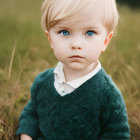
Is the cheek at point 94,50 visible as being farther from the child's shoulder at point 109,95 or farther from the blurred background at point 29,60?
the blurred background at point 29,60

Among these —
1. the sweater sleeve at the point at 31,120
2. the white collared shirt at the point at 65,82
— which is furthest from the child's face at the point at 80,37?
the sweater sleeve at the point at 31,120

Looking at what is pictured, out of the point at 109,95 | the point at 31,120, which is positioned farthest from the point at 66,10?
the point at 31,120

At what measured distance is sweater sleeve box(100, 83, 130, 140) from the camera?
1.71 meters

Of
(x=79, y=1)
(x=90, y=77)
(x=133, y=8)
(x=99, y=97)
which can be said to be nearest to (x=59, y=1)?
(x=79, y=1)

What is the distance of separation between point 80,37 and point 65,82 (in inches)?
14.4

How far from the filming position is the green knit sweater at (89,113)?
172 centimetres

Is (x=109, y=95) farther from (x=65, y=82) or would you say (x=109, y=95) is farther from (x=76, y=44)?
(x=76, y=44)

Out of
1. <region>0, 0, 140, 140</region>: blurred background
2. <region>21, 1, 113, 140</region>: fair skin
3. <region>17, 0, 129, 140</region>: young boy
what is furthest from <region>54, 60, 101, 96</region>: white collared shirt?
<region>0, 0, 140, 140</region>: blurred background

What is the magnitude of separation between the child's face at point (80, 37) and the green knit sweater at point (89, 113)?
0.19 m

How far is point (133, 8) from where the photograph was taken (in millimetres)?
9805

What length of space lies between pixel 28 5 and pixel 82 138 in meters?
5.95

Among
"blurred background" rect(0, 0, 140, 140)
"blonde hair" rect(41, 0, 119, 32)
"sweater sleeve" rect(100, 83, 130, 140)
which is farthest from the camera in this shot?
"blurred background" rect(0, 0, 140, 140)

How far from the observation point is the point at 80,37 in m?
1.56

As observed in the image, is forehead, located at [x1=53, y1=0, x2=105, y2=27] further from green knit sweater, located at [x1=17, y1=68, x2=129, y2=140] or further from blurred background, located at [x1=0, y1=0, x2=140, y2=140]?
blurred background, located at [x1=0, y1=0, x2=140, y2=140]
